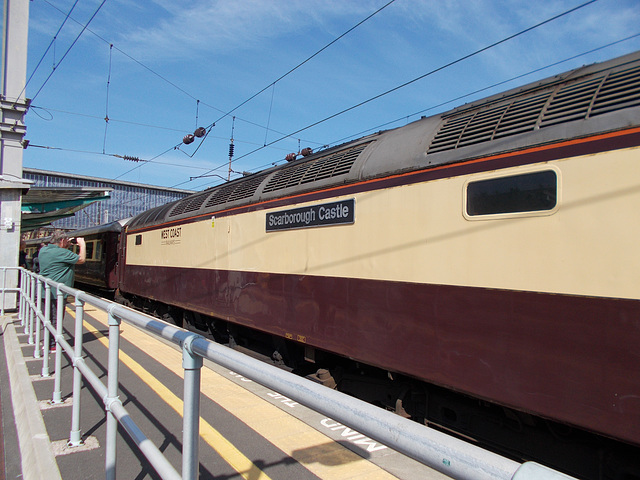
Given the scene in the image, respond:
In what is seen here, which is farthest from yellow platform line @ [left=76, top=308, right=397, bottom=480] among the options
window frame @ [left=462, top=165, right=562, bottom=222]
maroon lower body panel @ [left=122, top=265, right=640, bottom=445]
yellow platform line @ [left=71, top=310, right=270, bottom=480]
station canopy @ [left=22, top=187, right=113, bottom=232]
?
station canopy @ [left=22, top=187, right=113, bottom=232]

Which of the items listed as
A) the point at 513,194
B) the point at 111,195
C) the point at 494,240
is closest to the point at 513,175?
the point at 513,194

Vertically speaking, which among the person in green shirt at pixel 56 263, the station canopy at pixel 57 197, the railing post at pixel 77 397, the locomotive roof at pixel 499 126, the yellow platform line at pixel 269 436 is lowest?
the yellow platform line at pixel 269 436

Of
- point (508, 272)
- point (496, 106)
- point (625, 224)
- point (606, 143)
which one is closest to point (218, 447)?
point (508, 272)

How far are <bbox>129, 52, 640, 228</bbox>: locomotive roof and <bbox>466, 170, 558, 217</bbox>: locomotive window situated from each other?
0.80 feet

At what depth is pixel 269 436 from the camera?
3.48 m

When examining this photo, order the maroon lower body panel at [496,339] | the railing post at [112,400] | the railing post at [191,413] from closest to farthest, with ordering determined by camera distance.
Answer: the railing post at [191,413], the railing post at [112,400], the maroon lower body panel at [496,339]

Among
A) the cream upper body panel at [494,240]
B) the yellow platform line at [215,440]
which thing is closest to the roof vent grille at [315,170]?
the cream upper body panel at [494,240]

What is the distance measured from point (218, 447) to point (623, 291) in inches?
112

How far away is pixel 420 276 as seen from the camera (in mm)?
3770

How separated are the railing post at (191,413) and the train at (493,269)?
7.44 feet

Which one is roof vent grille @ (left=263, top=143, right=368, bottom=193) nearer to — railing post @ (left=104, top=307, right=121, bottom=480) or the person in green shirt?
the person in green shirt

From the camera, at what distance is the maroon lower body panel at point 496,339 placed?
8.50 feet

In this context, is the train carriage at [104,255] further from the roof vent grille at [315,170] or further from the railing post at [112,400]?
the railing post at [112,400]

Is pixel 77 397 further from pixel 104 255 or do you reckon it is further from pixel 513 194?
pixel 104 255
